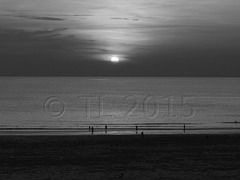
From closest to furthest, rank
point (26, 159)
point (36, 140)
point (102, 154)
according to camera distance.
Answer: point (26, 159) < point (102, 154) < point (36, 140)

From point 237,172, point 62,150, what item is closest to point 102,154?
point 62,150

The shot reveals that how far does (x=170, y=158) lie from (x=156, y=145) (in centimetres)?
669

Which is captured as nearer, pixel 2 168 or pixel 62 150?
pixel 2 168

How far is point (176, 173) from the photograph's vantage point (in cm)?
2669

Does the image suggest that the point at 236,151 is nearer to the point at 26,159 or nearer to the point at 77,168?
the point at 77,168

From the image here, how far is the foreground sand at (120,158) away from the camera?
26422 mm


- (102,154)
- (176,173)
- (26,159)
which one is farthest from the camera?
(102,154)

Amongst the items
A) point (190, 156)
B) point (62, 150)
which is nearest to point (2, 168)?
point (62, 150)

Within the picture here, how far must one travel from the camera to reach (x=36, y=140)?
4166 cm

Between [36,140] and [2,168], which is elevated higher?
[36,140]

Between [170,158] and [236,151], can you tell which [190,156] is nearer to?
[170,158]

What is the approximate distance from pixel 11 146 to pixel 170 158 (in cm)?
1447

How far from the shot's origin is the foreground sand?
86.7 feet

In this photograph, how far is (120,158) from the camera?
105 feet
